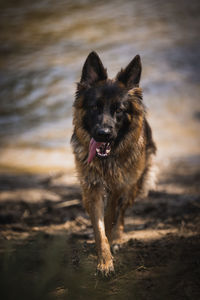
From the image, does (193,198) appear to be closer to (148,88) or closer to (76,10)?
(148,88)

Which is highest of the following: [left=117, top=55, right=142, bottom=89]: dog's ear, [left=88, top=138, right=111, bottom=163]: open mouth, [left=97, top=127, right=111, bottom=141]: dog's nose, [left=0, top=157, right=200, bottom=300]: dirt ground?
[left=117, top=55, right=142, bottom=89]: dog's ear

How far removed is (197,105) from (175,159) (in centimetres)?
724

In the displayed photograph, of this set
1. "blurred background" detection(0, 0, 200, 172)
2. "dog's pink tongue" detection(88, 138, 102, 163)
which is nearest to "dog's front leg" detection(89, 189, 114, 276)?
"dog's pink tongue" detection(88, 138, 102, 163)

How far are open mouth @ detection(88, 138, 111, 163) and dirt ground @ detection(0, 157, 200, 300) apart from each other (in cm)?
100

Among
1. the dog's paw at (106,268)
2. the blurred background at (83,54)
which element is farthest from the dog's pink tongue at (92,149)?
the blurred background at (83,54)

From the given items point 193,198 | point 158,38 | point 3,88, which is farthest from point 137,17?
point 193,198

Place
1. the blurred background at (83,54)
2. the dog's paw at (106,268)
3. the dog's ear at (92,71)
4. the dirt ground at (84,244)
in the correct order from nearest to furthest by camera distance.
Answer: the dirt ground at (84,244) < the dog's paw at (106,268) < the dog's ear at (92,71) < the blurred background at (83,54)

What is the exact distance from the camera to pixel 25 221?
457cm

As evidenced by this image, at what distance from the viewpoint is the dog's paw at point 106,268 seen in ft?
9.29

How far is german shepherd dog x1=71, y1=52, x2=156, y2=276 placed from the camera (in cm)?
346

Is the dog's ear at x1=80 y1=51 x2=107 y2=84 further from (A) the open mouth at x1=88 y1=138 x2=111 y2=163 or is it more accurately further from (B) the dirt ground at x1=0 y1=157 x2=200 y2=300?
(B) the dirt ground at x1=0 y1=157 x2=200 y2=300

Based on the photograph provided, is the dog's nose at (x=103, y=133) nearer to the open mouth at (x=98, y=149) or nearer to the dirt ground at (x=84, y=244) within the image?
the open mouth at (x=98, y=149)

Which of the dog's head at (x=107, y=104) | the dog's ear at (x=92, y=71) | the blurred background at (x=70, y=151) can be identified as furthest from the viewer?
the dog's ear at (x=92, y=71)

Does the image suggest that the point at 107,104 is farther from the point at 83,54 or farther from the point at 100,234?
the point at 83,54
